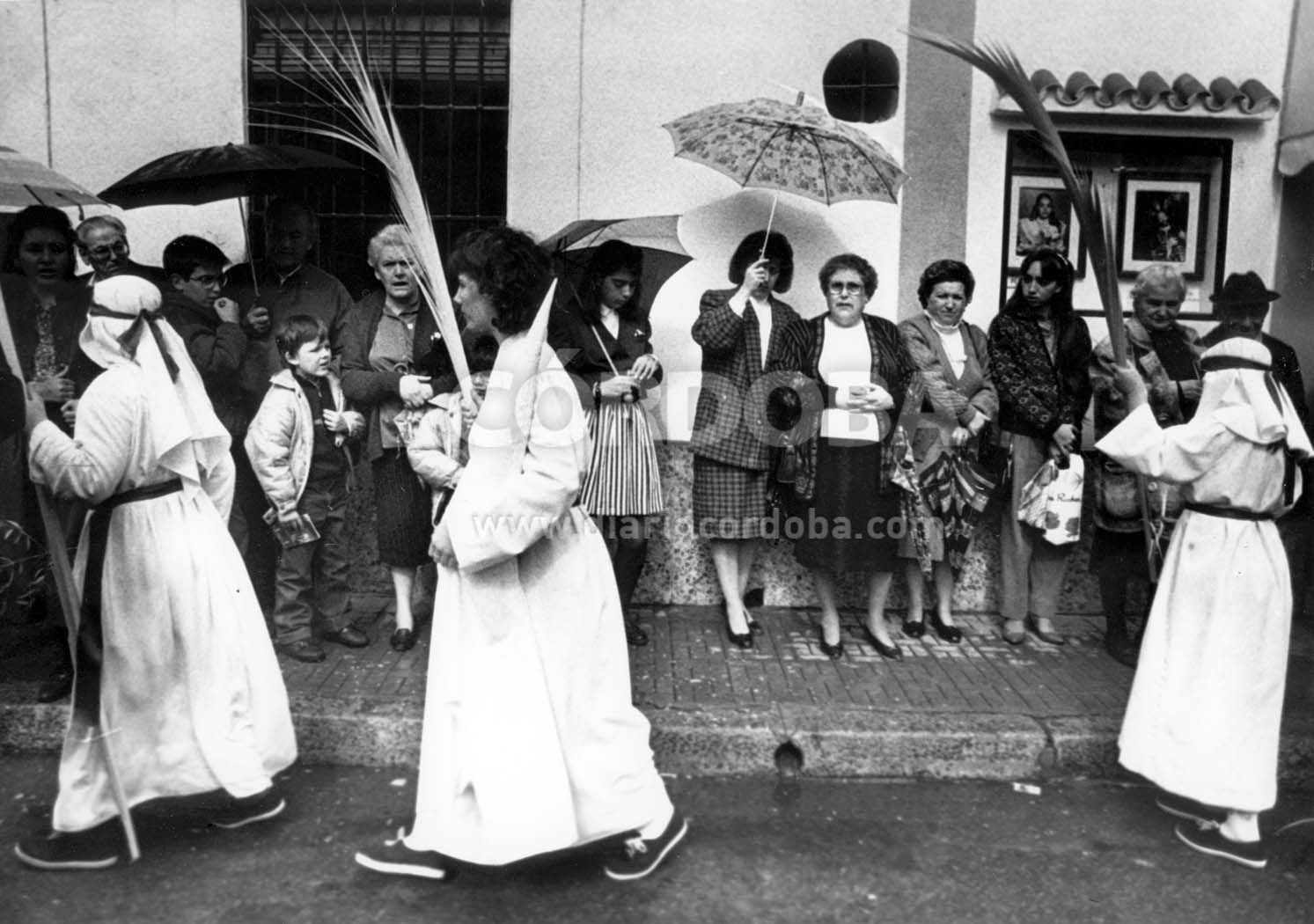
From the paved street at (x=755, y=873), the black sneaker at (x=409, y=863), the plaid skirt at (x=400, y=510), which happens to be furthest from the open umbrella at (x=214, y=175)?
the black sneaker at (x=409, y=863)

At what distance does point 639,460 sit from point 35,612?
3145 millimetres

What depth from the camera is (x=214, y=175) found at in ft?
17.7

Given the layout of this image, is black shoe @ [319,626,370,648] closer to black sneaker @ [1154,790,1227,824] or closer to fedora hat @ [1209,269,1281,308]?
black sneaker @ [1154,790,1227,824]

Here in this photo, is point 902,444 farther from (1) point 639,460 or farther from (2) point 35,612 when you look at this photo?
(2) point 35,612

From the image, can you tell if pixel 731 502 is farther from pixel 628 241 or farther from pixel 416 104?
pixel 416 104

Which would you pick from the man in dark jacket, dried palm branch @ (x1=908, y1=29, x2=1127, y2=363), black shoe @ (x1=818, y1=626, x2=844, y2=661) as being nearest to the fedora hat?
dried palm branch @ (x1=908, y1=29, x2=1127, y2=363)

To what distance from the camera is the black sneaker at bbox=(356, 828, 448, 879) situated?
3.45 meters

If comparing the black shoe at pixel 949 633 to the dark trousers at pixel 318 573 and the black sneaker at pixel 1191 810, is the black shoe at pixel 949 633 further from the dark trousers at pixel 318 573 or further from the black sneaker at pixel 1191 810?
the dark trousers at pixel 318 573

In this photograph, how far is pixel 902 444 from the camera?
5383 millimetres

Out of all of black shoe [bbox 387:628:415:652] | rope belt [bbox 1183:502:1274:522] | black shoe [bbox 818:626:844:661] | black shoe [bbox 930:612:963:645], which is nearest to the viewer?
rope belt [bbox 1183:502:1274:522]

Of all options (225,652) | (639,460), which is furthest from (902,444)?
(225,652)

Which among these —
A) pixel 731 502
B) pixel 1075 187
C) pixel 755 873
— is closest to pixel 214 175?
pixel 731 502

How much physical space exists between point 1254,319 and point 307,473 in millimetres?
4652

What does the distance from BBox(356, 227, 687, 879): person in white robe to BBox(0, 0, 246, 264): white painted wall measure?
369 centimetres
